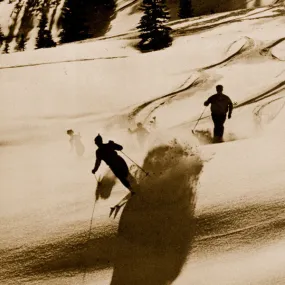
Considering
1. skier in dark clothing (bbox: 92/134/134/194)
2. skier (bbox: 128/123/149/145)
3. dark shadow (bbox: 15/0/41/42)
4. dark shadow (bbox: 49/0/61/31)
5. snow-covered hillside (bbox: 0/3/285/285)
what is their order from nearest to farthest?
1. snow-covered hillside (bbox: 0/3/285/285)
2. skier in dark clothing (bbox: 92/134/134/194)
3. skier (bbox: 128/123/149/145)
4. dark shadow (bbox: 49/0/61/31)
5. dark shadow (bbox: 15/0/41/42)

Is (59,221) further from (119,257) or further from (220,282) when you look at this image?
(220,282)

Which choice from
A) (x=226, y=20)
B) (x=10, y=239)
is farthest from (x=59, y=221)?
(x=226, y=20)

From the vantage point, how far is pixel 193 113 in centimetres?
934

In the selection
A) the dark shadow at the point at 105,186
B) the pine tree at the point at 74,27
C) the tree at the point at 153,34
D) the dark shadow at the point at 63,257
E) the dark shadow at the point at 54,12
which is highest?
the dark shadow at the point at 54,12

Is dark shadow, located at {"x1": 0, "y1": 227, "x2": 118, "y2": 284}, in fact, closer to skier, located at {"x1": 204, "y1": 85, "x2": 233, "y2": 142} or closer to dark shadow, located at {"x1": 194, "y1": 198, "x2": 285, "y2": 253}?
dark shadow, located at {"x1": 194, "y1": 198, "x2": 285, "y2": 253}

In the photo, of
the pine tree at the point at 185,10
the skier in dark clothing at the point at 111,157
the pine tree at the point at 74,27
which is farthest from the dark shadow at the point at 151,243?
the pine tree at the point at 185,10

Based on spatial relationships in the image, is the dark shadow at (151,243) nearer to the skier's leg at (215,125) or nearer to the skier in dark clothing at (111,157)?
the skier in dark clothing at (111,157)

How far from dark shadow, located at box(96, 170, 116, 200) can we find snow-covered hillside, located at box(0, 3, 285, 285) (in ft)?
0.10

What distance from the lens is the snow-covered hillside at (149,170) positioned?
19.4 feet

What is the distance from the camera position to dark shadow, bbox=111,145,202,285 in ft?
19.0

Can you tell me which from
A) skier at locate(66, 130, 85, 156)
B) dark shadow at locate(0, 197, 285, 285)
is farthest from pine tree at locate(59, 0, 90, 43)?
dark shadow at locate(0, 197, 285, 285)

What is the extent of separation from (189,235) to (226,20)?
43.3 ft

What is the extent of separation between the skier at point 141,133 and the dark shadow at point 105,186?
135cm

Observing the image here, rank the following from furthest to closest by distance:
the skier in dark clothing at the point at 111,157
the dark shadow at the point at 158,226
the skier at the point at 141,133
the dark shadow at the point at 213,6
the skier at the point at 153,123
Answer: the dark shadow at the point at 213,6 → the skier at the point at 153,123 → the skier at the point at 141,133 → the skier in dark clothing at the point at 111,157 → the dark shadow at the point at 158,226
